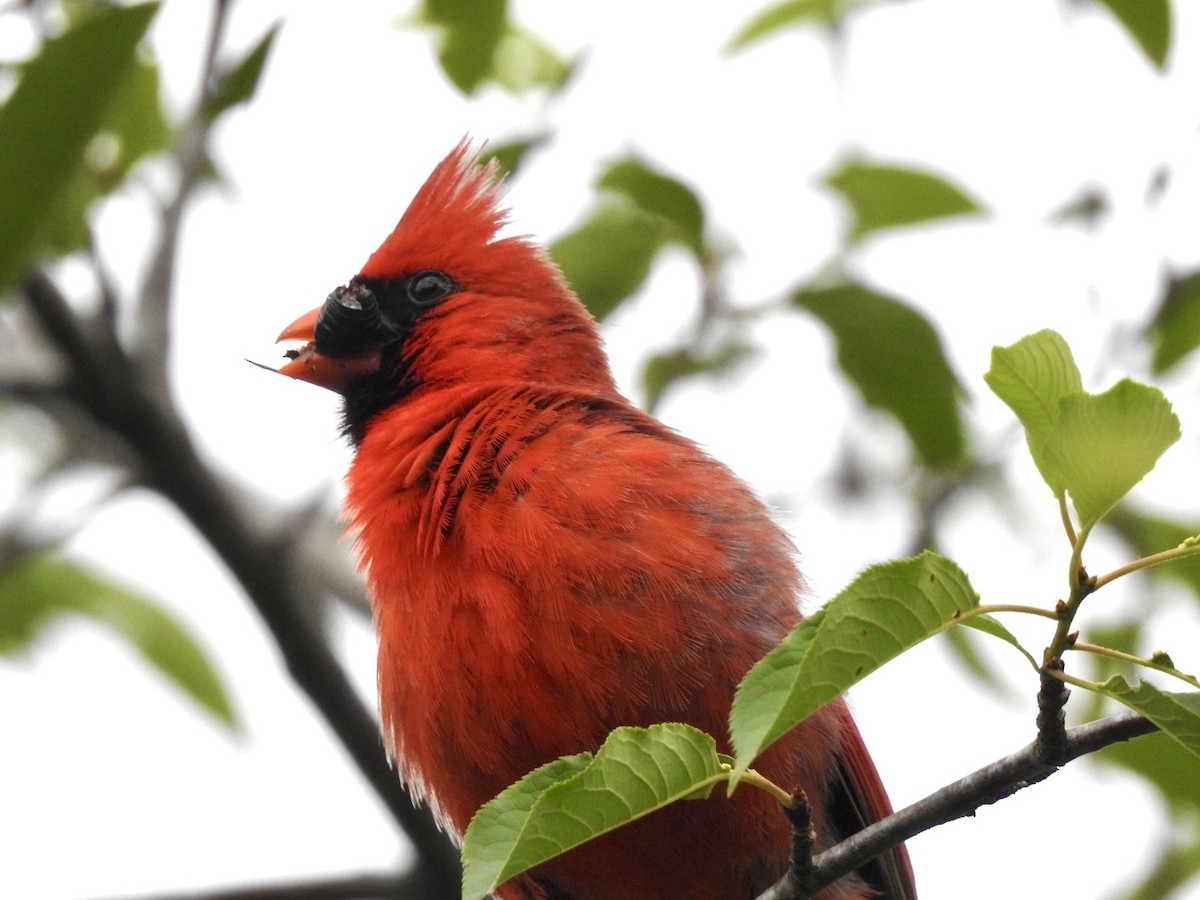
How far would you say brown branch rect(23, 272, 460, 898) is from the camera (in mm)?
3646

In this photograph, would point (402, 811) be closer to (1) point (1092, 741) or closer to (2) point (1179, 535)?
(2) point (1179, 535)

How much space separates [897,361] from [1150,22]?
0.87 meters

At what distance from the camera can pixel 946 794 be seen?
1.83 meters

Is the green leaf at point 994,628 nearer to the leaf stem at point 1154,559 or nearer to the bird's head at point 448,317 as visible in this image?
the leaf stem at point 1154,559

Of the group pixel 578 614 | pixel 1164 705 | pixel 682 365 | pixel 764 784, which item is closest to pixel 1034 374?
pixel 1164 705

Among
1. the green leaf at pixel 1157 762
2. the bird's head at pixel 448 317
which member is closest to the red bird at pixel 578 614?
the bird's head at pixel 448 317

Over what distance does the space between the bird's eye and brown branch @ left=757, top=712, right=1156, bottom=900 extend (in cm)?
190

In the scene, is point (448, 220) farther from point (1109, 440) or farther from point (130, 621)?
point (1109, 440)

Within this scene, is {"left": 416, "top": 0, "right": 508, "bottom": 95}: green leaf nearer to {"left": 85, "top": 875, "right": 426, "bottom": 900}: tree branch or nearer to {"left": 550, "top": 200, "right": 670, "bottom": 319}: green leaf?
{"left": 550, "top": 200, "right": 670, "bottom": 319}: green leaf

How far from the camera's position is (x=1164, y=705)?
1671 millimetres

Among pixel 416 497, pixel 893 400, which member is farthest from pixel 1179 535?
pixel 416 497

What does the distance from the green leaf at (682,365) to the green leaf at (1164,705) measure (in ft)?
7.63

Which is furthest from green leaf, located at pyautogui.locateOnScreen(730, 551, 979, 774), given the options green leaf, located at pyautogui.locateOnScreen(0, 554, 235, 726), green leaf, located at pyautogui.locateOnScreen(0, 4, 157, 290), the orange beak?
green leaf, located at pyautogui.locateOnScreen(0, 554, 235, 726)

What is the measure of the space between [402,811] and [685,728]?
2355mm
